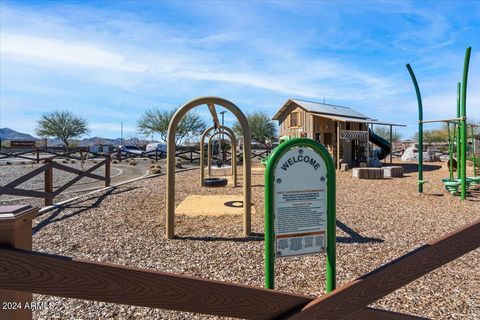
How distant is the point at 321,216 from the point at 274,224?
0.37 m

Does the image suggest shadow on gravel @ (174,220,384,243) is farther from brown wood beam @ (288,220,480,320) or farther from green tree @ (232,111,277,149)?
green tree @ (232,111,277,149)

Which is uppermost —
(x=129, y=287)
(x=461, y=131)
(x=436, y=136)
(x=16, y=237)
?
(x=436, y=136)

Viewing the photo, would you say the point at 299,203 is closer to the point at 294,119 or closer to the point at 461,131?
the point at 461,131

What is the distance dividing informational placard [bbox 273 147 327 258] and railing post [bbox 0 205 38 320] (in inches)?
58.3

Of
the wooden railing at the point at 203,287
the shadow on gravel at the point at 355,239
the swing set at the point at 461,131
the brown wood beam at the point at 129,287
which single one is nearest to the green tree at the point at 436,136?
the swing set at the point at 461,131

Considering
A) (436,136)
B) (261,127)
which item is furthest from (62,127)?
(436,136)

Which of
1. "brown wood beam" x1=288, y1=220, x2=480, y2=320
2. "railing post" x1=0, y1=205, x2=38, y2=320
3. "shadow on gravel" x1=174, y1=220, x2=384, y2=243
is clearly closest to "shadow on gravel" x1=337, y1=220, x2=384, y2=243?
"shadow on gravel" x1=174, y1=220, x2=384, y2=243

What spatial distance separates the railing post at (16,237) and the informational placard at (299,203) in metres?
1.48

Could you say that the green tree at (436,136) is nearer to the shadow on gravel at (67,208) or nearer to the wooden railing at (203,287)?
the shadow on gravel at (67,208)

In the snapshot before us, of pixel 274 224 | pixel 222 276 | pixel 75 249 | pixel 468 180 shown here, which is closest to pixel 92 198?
pixel 75 249

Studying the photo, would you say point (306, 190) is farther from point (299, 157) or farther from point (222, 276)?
point (222, 276)

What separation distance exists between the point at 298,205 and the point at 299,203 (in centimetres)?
2

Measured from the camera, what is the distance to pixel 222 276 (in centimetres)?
346

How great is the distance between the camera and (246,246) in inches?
175
